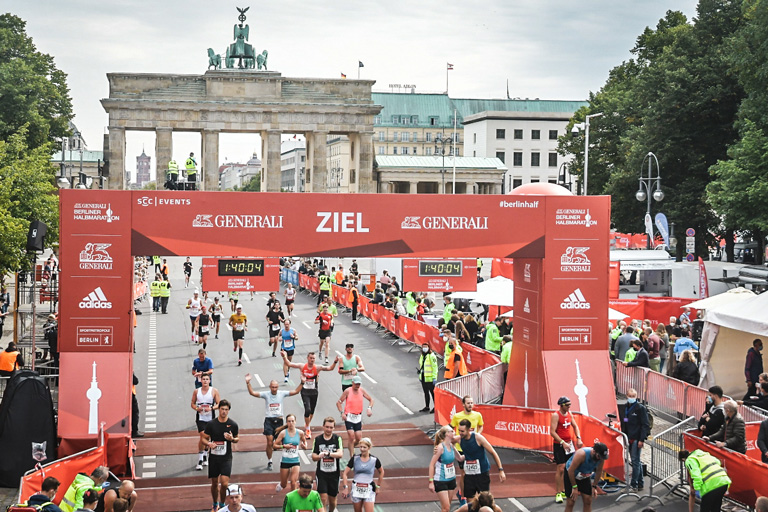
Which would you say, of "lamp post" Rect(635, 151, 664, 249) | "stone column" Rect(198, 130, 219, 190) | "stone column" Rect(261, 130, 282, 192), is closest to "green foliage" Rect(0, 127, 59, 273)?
"lamp post" Rect(635, 151, 664, 249)

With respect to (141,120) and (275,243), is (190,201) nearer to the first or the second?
(275,243)

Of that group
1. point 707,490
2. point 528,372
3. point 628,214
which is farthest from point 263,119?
point 707,490

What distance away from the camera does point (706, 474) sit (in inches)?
495

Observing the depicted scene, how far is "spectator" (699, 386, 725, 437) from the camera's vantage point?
14.4 meters

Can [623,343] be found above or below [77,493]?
above

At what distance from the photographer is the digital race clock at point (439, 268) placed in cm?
1952

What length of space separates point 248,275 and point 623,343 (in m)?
10.3

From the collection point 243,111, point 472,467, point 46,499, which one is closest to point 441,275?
point 472,467

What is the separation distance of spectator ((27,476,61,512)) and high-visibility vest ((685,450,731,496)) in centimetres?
820

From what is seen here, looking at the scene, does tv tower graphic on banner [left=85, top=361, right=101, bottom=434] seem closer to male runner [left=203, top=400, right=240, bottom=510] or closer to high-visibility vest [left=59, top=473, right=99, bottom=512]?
male runner [left=203, top=400, right=240, bottom=510]

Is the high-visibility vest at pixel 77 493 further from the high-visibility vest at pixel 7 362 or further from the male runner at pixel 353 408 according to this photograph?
the high-visibility vest at pixel 7 362

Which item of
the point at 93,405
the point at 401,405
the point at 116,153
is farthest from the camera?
the point at 116,153

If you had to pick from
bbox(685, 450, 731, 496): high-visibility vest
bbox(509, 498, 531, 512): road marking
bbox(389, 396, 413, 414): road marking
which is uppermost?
bbox(685, 450, 731, 496): high-visibility vest

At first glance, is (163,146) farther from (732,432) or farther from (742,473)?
(742,473)
